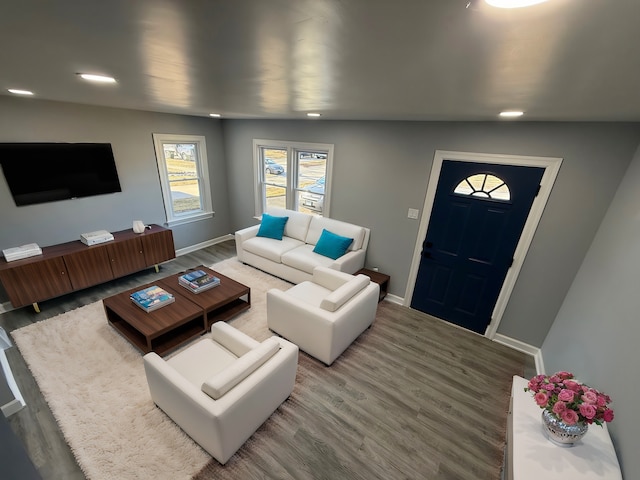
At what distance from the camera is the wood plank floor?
190cm

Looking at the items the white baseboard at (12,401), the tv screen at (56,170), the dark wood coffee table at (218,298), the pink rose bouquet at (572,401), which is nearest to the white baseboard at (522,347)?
the pink rose bouquet at (572,401)

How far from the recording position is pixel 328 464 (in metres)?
1.92

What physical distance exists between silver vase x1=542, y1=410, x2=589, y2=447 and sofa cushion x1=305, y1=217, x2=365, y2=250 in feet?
8.87

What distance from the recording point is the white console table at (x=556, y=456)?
143 cm

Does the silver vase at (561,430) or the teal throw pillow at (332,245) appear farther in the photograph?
the teal throw pillow at (332,245)

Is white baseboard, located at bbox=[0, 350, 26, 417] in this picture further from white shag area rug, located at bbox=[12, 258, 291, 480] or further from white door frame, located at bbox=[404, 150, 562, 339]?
white door frame, located at bbox=[404, 150, 562, 339]

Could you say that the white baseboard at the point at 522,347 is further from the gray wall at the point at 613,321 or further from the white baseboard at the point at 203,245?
the white baseboard at the point at 203,245

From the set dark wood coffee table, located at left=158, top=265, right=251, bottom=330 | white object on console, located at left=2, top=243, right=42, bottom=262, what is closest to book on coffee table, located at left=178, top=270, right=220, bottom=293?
dark wood coffee table, located at left=158, top=265, right=251, bottom=330

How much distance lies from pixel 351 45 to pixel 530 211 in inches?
114

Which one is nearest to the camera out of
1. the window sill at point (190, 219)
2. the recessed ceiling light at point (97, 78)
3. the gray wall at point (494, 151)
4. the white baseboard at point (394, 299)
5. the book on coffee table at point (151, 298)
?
the recessed ceiling light at point (97, 78)

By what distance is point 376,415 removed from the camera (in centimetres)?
229

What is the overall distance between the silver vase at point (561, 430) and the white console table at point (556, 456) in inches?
1.2

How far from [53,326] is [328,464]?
3317 mm

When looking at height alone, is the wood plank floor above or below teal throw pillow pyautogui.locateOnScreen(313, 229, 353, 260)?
below
